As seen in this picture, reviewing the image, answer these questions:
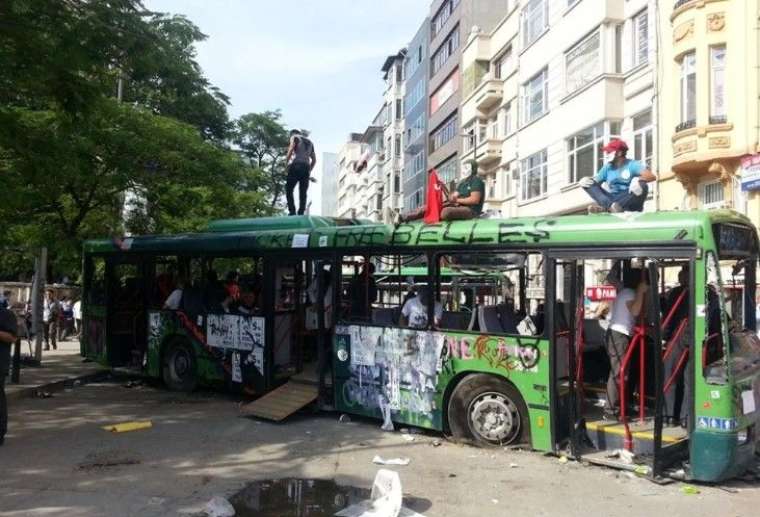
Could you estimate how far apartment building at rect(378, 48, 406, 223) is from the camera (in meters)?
67.2

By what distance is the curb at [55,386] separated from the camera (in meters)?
10.9

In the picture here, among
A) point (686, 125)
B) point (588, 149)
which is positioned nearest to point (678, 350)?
point (686, 125)

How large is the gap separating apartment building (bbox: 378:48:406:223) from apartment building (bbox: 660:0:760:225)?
148 ft

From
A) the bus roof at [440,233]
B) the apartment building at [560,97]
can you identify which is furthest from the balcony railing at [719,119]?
the bus roof at [440,233]

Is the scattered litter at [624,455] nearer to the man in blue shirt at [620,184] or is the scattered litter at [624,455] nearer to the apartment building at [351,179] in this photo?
the man in blue shirt at [620,184]

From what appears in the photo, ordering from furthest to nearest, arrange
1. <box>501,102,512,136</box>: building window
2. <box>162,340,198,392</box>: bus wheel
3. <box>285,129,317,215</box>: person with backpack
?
<box>501,102,512,136</box>: building window < <box>285,129,317,215</box>: person with backpack < <box>162,340,198,392</box>: bus wheel

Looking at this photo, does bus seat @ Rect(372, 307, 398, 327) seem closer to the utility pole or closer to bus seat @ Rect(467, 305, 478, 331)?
bus seat @ Rect(467, 305, 478, 331)

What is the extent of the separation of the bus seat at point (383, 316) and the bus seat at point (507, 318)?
1.48m

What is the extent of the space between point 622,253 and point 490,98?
2854 centimetres

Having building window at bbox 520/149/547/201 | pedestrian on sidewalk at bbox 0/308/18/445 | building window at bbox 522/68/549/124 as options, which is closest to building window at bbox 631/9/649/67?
building window at bbox 522/68/549/124

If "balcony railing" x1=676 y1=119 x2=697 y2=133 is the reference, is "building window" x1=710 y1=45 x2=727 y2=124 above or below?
above

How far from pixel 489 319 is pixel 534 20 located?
23.1 meters

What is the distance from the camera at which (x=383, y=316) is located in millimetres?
9141

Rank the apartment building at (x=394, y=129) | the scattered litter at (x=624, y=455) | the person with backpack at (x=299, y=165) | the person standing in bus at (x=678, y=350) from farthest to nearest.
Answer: the apartment building at (x=394, y=129), the person with backpack at (x=299, y=165), the scattered litter at (x=624, y=455), the person standing in bus at (x=678, y=350)
